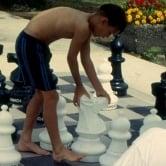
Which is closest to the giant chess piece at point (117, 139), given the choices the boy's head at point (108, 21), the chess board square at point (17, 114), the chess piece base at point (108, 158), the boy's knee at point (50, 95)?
the chess piece base at point (108, 158)

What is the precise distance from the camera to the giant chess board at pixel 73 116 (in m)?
3.63

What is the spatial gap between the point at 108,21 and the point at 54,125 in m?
0.66

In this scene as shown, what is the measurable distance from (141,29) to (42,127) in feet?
12.9

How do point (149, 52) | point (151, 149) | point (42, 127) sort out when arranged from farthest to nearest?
1. point (149, 52)
2. point (42, 127)
3. point (151, 149)

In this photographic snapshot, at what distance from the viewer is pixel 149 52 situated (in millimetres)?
7871

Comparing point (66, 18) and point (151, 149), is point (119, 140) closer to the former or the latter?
point (66, 18)

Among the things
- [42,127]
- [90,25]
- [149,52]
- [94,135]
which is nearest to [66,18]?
[90,25]

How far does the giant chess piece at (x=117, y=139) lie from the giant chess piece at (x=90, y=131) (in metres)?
0.18

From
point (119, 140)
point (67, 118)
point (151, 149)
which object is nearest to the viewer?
point (151, 149)

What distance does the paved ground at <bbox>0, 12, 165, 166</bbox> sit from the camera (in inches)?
171

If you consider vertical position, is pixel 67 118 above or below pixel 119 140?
below

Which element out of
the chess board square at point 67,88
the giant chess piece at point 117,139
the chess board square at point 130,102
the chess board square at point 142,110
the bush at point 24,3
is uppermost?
the giant chess piece at point 117,139

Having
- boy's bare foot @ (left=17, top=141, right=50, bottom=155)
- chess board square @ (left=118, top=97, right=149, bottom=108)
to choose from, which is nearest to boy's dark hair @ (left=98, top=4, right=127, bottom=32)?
boy's bare foot @ (left=17, top=141, right=50, bottom=155)

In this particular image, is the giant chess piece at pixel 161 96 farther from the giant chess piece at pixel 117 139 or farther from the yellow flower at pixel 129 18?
the yellow flower at pixel 129 18
